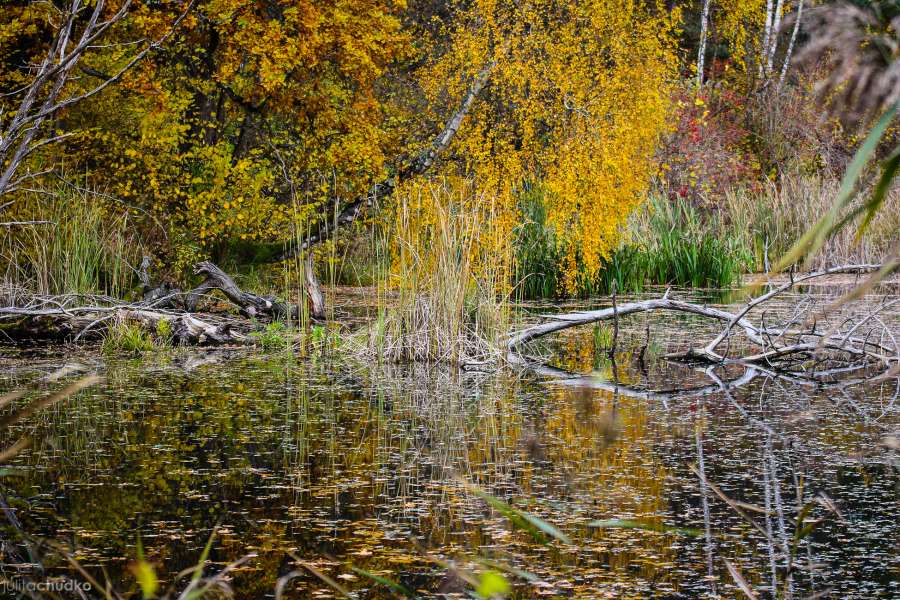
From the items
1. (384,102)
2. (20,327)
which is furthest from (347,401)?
(384,102)

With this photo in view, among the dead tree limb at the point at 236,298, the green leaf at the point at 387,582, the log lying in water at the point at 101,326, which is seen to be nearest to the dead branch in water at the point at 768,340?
the log lying in water at the point at 101,326

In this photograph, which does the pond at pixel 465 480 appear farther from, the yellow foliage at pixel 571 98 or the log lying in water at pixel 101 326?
the yellow foliage at pixel 571 98

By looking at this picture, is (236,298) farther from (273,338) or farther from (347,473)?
(347,473)

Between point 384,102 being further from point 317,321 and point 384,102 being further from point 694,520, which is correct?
point 694,520

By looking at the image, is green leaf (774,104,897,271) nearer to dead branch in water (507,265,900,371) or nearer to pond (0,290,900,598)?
pond (0,290,900,598)

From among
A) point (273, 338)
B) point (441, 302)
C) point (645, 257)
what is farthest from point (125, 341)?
point (645, 257)

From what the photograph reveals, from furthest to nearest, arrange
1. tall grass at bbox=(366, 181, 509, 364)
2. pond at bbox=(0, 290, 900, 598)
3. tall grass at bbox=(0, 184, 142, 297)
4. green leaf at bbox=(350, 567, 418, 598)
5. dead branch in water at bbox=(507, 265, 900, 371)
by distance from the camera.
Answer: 1. tall grass at bbox=(0, 184, 142, 297)
2. tall grass at bbox=(366, 181, 509, 364)
3. dead branch in water at bbox=(507, 265, 900, 371)
4. pond at bbox=(0, 290, 900, 598)
5. green leaf at bbox=(350, 567, 418, 598)

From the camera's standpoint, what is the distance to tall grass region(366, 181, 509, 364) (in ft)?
23.9

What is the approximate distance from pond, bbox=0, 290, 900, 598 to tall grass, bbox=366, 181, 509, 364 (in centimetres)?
61

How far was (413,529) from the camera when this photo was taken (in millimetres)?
3355

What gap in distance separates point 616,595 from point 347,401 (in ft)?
10.7

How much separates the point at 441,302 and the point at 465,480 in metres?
5.08

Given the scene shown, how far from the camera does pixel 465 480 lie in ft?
7.63

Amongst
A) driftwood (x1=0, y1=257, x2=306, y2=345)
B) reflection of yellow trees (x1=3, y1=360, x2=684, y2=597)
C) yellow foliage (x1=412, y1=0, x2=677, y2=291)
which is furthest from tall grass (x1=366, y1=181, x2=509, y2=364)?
yellow foliage (x1=412, y1=0, x2=677, y2=291)
